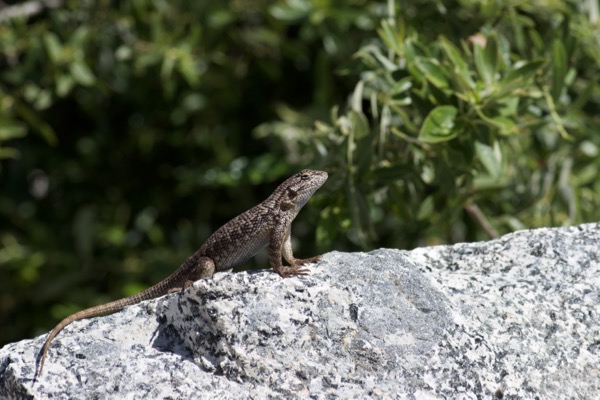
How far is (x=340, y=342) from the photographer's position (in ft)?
8.20

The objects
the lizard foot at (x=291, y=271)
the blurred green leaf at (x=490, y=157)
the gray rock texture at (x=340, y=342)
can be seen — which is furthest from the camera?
the blurred green leaf at (x=490, y=157)

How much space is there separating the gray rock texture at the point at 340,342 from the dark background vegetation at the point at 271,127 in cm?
98

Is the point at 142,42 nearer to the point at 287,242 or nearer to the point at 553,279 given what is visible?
the point at 287,242

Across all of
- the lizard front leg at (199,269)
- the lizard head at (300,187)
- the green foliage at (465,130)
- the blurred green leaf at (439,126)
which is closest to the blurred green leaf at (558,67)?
the green foliage at (465,130)

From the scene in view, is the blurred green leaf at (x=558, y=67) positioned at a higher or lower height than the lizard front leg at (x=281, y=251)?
higher

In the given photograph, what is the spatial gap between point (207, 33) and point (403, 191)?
183 centimetres

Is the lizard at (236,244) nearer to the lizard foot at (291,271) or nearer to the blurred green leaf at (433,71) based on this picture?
the lizard foot at (291,271)

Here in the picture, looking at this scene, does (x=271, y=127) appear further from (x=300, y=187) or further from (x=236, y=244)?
(x=236, y=244)

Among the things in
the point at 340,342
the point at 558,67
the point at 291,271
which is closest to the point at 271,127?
the point at 558,67

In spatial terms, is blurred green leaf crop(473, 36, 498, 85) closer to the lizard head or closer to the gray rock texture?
the lizard head

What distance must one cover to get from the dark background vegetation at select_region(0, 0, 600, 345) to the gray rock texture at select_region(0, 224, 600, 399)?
3.22ft

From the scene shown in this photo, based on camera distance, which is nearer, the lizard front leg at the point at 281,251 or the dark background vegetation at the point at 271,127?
the lizard front leg at the point at 281,251

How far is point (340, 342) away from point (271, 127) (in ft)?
8.39

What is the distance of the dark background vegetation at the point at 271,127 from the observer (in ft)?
12.6
